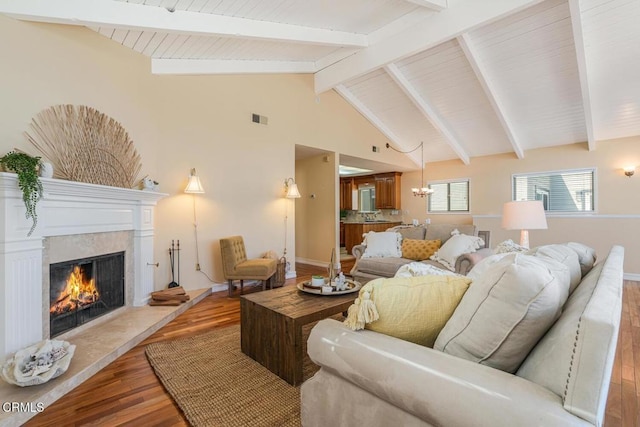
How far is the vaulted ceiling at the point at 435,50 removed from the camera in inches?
124

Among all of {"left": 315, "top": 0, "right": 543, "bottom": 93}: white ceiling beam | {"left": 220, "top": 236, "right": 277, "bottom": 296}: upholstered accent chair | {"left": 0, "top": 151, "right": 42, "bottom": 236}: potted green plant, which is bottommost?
{"left": 220, "top": 236, "right": 277, "bottom": 296}: upholstered accent chair

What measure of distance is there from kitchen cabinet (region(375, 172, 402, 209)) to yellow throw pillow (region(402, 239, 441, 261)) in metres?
4.03

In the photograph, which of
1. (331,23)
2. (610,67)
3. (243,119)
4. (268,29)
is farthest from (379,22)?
(610,67)

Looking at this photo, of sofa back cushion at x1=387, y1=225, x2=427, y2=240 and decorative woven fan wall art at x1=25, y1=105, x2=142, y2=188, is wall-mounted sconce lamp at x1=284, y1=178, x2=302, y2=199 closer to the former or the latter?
sofa back cushion at x1=387, y1=225, x2=427, y2=240

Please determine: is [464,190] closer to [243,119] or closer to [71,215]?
[243,119]

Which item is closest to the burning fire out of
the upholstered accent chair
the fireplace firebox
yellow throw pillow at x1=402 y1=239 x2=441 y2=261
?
the fireplace firebox

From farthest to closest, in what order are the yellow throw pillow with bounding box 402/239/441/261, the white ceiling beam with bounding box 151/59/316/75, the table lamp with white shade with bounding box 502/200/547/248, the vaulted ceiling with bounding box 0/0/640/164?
1. the yellow throw pillow with bounding box 402/239/441/261
2. the white ceiling beam with bounding box 151/59/316/75
3. the vaulted ceiling with bounding box 0/0/640/164
4. the table lamp with white shade with bounding box 502/200/547/248

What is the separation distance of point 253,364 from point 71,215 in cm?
202

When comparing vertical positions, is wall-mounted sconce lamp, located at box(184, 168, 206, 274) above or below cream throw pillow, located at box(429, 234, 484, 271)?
above

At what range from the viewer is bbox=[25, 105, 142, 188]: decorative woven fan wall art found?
8.73 ft

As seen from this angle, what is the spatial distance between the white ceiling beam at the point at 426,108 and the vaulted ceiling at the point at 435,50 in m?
0.03

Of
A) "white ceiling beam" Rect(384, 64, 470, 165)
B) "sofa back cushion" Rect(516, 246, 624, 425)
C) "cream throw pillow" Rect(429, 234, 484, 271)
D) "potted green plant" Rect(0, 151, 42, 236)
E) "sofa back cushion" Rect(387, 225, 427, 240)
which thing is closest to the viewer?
"sofa back cushion" Rect(516, 246, 624, 425)

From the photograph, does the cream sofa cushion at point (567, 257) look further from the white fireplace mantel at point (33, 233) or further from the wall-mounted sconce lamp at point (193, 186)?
the wall-mounted sconce lamp at point (193, 186)

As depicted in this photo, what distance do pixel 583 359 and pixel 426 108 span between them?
18.5 ft
